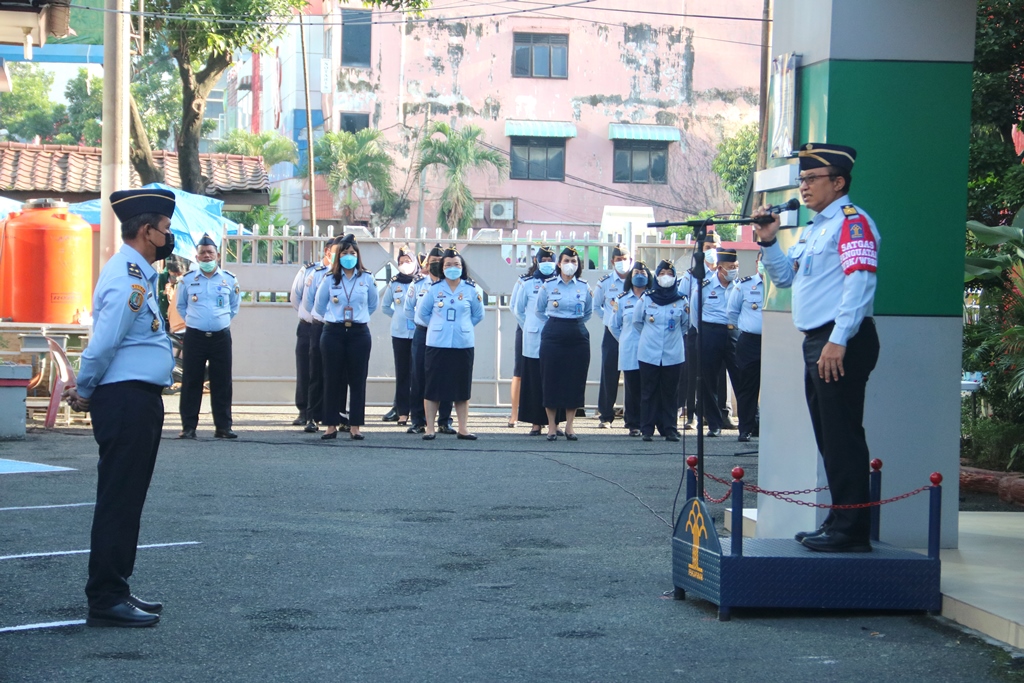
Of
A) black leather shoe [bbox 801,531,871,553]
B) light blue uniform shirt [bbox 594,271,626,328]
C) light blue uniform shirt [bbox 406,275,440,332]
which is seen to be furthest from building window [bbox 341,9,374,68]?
black leather shoe [bbox 801,531,871,553]

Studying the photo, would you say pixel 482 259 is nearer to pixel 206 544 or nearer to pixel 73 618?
pixel 206 544

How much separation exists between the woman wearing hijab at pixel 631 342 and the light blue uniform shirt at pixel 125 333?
9393 millimetres

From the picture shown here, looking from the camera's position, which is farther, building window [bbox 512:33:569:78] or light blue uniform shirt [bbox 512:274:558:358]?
building window [bbox 512:33:569:78]

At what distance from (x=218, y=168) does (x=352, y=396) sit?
12.5 m

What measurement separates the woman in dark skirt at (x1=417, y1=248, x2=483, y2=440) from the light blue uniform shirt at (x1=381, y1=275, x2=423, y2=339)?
1.62 meters

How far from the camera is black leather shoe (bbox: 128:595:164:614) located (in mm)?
5893

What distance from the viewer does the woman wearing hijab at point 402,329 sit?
15.8m

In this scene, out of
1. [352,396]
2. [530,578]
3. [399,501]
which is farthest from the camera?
[352,396]

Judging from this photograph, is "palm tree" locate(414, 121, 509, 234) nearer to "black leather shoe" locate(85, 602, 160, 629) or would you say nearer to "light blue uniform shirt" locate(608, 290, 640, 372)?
"light blue uniform shirt" locate(608, 290, 640, 372)

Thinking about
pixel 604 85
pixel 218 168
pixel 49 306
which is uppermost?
pixel 604 85

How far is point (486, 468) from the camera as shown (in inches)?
450

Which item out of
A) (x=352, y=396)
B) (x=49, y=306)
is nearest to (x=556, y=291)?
(x=352, y=396)

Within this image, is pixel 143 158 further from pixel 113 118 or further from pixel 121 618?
pixel 121 618

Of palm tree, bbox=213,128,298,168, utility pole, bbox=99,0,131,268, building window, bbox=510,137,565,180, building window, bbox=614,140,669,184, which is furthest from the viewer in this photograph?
palm tree, bbox=213,128,298,168
